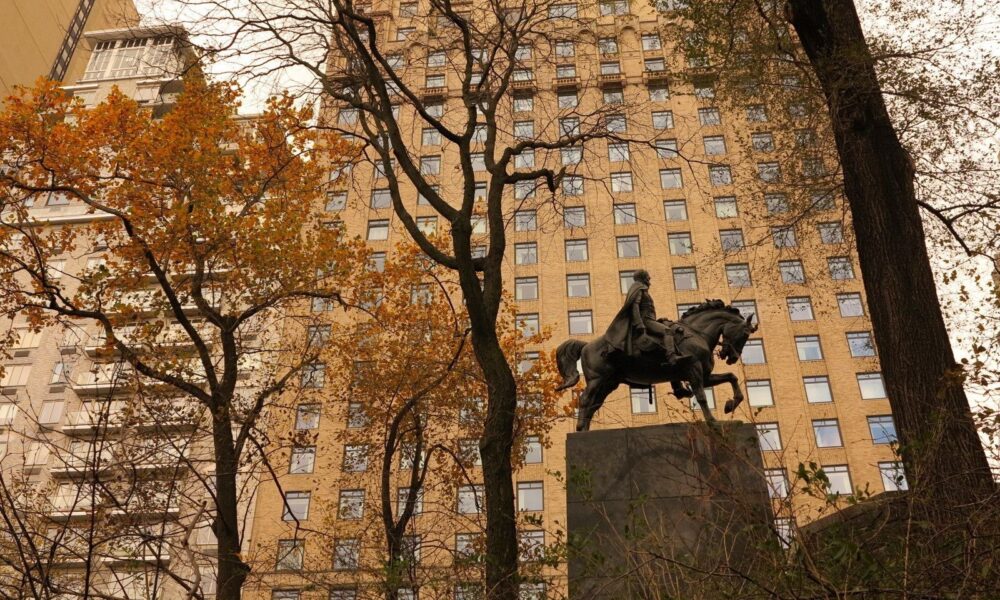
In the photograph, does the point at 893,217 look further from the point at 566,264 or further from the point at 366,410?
the point at 566,264

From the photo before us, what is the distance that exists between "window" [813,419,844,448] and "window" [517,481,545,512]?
14.0 meters

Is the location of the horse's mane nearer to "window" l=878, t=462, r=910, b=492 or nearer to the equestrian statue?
the equestrian statue

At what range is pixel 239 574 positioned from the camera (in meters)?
13.4

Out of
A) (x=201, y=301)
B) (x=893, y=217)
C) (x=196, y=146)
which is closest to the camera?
(x=893, y=217)

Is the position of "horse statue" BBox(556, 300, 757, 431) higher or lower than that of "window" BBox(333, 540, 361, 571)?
higher

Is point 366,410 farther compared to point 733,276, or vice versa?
point 733,276

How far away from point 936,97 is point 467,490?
2707 centimetres

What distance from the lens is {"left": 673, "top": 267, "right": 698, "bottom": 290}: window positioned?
46031 millimetres

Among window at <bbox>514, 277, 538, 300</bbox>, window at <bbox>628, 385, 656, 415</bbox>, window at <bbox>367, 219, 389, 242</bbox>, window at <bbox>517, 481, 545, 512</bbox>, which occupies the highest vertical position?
window at <bbox>367, 219, 389, 242</bbox>

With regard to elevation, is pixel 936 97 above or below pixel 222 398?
above

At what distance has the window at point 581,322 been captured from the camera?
4544 centimetres

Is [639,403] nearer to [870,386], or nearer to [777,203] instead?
[870,386]

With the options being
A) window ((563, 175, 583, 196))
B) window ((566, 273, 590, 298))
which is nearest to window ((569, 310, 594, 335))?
window ((566, 273, 590, 298))

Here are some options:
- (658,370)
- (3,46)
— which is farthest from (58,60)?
(658,370)
